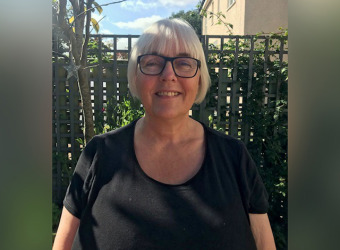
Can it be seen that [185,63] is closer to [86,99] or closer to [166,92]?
[166,92]

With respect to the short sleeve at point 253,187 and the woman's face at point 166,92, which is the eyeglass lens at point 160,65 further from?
the short sleeve at point 253,187

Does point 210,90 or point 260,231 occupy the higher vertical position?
point 210,90

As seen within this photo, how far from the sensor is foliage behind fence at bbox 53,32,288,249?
364 cm

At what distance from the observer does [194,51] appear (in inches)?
46.2

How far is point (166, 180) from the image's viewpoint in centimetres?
116

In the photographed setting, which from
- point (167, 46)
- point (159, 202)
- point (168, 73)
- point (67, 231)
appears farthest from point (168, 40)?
point (67, 231)

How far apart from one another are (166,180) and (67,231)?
42 cm

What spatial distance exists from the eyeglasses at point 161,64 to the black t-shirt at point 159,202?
0.94 ft

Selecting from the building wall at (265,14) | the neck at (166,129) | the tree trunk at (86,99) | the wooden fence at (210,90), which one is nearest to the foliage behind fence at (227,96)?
the wooden fence at (210,90)

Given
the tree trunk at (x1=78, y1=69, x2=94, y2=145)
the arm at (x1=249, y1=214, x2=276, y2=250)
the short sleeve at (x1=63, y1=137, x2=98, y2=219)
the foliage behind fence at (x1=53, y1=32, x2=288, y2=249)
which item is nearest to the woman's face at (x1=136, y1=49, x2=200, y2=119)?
the short sleeve at (x1=63, y1=137, x2=98, y2=219)

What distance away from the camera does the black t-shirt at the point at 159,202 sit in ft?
3.54
